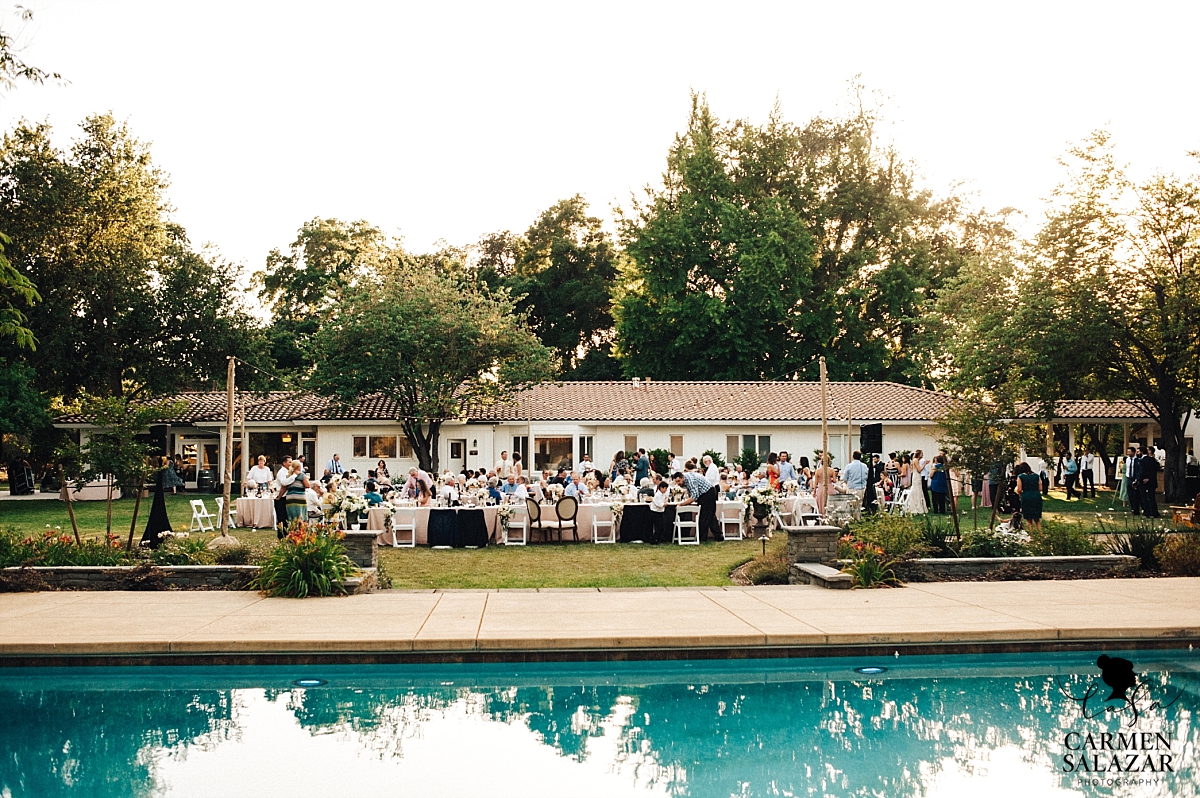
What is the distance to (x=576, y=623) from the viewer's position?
29.8 feet

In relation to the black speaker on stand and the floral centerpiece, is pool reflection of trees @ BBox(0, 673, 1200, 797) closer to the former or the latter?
the floral centerpiece

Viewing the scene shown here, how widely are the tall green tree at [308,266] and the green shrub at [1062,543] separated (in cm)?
3762

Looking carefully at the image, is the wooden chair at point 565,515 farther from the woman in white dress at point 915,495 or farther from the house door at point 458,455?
the house door at point 458,455

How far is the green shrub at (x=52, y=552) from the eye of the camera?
11812 millimetres

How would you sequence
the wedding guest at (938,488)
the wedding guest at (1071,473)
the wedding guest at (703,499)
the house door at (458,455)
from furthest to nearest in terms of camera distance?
1. the house door at (458,455)
2. the wedding guest at (1071,473)
3. the wedding guest at (938,488)
4. the wedding guest at (703,499)

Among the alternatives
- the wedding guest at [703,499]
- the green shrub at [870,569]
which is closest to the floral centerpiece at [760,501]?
the wedding guest at [703,499]

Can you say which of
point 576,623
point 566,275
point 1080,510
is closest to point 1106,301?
point 1080,510

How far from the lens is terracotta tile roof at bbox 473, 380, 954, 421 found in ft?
108

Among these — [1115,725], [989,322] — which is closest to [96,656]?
[1115,725]

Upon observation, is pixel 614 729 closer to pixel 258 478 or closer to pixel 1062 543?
pixel 1062 543

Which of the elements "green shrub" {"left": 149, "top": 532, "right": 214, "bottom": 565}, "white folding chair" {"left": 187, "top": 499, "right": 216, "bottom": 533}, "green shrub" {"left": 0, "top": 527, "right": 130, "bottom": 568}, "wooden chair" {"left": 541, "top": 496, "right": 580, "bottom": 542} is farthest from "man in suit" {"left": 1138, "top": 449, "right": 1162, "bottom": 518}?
"green shrub" {"left": 0, "top": 527, "right": 130, "bottom": 568}

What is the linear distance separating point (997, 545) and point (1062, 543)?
0.86 m

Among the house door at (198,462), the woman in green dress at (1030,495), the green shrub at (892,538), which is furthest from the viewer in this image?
the house door at (198,462)

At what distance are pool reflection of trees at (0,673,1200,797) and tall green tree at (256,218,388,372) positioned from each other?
1580 inches
